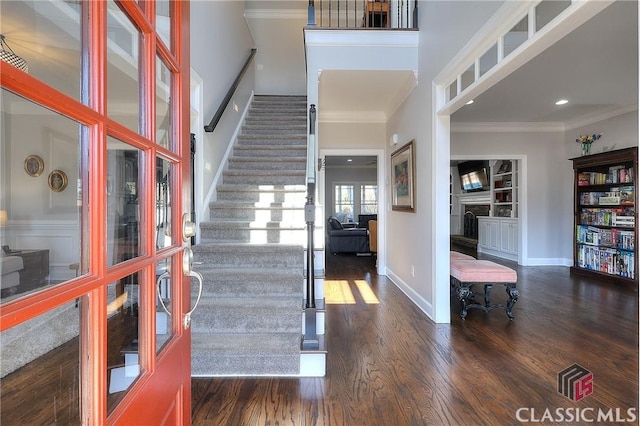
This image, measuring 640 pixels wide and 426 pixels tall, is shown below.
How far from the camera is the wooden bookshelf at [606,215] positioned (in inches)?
177

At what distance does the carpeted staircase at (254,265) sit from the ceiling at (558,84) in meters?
1.13

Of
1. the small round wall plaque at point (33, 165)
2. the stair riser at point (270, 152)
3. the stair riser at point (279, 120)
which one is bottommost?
the small round wall plaque at point (33, 165)

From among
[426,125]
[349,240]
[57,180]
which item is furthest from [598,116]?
[57,180]

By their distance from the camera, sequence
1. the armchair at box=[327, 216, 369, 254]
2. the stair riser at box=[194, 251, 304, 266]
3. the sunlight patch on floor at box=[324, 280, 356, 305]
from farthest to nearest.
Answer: the armchair at box=[327, 216, 369, 254], the sunlight patch on floor at box=[324, 280, 356, 305], the stair riser at box=[194, 251, 304, 266]

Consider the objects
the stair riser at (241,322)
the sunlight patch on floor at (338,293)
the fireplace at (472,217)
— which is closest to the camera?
the stair riser at (241,322)

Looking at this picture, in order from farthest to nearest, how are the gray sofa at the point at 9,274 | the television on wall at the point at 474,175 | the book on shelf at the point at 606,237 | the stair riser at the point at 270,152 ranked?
the television on wall at the point at 474,175
the book on shelf at the point at 606,237
the stair riser at the point at 270,152
the gray sofa at the point at 9,274

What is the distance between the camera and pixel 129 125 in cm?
69

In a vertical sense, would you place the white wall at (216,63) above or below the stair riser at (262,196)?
above

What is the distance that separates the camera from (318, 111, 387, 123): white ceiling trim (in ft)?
16.7

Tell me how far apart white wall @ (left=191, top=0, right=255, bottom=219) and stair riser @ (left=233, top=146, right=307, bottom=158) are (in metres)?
0.24

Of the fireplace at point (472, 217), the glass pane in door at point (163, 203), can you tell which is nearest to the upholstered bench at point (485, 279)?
the glass pane in door at point (163, 203)

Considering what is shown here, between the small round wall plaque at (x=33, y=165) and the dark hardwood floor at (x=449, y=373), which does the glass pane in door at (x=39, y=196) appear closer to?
the small round wall plaque at (x=33, y=165)

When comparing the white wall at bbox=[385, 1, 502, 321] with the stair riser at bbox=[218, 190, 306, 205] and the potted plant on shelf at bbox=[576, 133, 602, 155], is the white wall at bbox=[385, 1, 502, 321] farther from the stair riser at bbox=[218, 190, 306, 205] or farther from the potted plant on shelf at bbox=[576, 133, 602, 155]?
the potted plant on shelf at bbox=[576, 133, 602, 155]

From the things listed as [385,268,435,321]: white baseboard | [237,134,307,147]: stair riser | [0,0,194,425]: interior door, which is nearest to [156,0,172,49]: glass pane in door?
[0,0,194,425]: interior door
